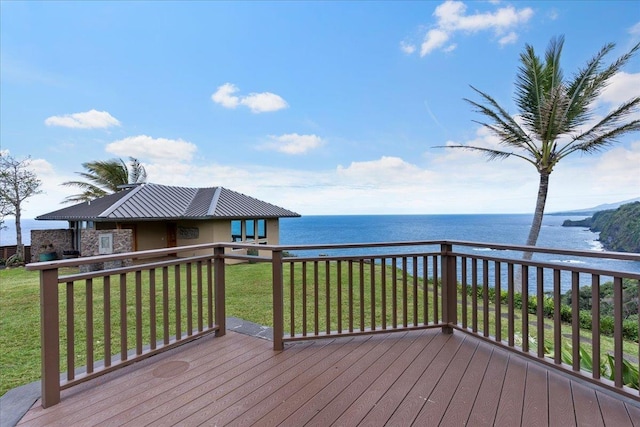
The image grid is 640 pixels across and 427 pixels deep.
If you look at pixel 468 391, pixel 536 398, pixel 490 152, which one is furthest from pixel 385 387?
pixel 490 152

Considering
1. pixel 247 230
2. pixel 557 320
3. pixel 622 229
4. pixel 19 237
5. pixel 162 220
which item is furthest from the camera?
pixel 19 237

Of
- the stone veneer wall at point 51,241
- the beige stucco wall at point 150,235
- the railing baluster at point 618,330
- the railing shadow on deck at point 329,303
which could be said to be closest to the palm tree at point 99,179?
the stone veneer wall at point 51,241

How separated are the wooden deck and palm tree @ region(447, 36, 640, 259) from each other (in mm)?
6054

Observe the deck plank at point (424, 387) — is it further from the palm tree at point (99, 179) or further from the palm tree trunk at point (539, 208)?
the palm tree at point (99, 179)

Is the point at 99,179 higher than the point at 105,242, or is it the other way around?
the point at 99,179

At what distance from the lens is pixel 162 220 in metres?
12.7

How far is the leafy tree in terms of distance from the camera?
1440cm

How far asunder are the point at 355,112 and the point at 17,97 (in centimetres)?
1392

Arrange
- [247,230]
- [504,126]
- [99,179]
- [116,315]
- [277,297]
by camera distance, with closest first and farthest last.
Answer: [277,297], [116,315], [504,126], [247,230], [99,179]

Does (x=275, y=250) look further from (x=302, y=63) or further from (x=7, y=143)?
(x=7, y=143)

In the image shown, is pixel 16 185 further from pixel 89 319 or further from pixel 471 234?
pixel 471 234

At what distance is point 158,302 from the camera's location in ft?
19.4

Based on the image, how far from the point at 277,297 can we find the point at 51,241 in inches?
643

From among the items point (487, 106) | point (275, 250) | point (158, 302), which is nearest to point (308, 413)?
point (275, 250)
